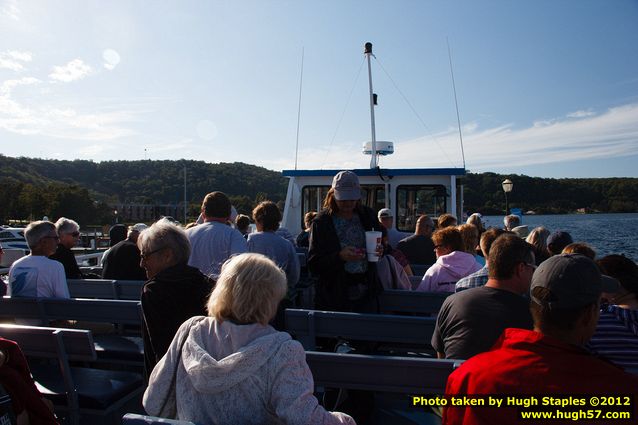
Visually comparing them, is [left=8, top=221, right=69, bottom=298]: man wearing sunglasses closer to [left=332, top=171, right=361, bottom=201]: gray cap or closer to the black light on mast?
[left=332, top=171, right=361, bottom=201]: gray cap

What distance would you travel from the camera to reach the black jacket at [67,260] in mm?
5465

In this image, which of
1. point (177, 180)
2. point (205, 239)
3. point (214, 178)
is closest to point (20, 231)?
point (205, 239)

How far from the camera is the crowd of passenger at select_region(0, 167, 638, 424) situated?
1.63 metres

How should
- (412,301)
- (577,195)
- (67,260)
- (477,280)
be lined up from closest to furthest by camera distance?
(477,280) < (412,301) < (67,260) < (577,195)

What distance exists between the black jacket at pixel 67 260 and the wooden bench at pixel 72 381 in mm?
2291

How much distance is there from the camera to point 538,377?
154cm

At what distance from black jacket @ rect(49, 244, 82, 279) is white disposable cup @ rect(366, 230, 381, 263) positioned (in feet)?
11.7

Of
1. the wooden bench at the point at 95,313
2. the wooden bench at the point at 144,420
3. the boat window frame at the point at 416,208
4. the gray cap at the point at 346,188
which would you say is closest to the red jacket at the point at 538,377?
the wooden bench at the point at 144,420

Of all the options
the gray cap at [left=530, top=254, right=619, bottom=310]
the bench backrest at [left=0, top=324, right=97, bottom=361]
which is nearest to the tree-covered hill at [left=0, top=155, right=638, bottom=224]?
the bench backrest at [left=0, top=324, right=97, bottom=361]

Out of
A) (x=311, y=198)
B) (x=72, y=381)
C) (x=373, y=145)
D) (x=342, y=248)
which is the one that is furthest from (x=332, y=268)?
(x=373, y=145)

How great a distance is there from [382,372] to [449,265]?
199cm

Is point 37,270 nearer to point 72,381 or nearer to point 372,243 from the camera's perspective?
point 72,381

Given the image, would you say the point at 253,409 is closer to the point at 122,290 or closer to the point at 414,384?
the point at 414,384

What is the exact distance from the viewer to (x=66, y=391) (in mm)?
3143
